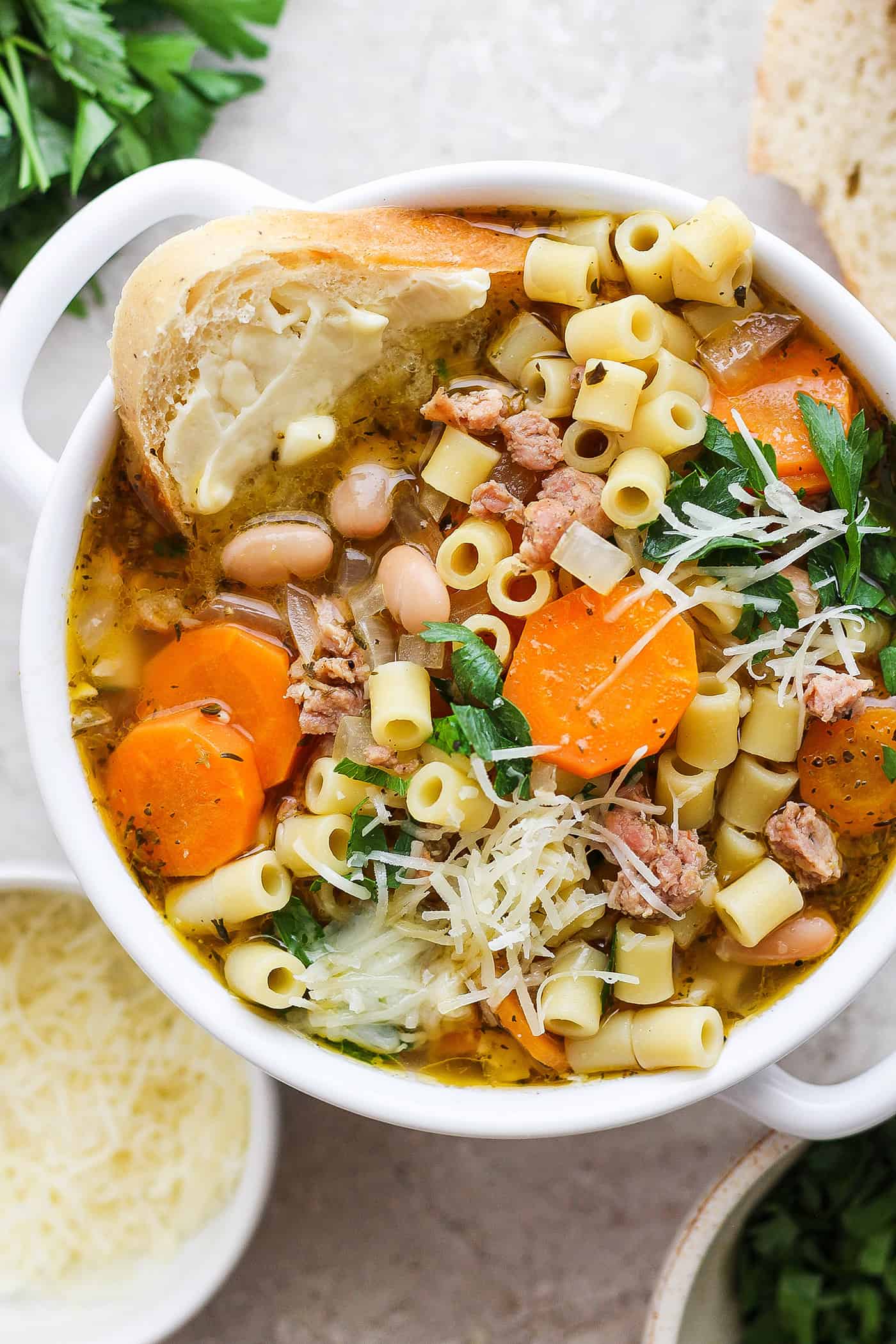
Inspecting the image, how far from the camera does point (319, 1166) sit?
10.2 ft

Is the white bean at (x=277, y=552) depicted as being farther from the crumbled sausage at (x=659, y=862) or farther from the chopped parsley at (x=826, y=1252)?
→ the chopped parsley at (x=826, y=1252)

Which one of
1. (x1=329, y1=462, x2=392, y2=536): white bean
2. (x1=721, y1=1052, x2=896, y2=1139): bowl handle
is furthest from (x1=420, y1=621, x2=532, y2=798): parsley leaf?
(x1=721, y1=1052, x2=896, y2=1139): bowl handle

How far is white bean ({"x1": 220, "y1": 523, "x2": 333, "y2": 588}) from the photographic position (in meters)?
2.18

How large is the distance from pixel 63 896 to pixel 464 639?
1.43 meters

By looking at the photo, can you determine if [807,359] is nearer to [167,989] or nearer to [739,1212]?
[167,989]

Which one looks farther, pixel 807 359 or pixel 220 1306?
pixel 220 1306

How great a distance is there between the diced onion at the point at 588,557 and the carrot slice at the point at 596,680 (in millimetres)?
45

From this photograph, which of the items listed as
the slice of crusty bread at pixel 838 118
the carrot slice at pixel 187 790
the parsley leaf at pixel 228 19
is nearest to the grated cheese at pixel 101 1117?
the carrot slice at pixel 187 790

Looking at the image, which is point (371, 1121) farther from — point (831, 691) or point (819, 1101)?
point (831, 691)

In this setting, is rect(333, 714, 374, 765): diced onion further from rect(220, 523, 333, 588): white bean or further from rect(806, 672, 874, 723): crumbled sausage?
rect(806, 672, 874, 723): crumbled sausage

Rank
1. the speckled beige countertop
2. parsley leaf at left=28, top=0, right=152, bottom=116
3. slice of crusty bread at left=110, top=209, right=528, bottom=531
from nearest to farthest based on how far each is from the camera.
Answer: slice of crusty bread at left=110, top=209, right=528, bottom=531 → parsley leaf at left=28, top=0, right=152, bottom=116 → the speckled beige countertop

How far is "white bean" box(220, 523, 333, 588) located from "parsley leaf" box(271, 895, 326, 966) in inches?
24.3

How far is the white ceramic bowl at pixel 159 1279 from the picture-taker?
9.16ft

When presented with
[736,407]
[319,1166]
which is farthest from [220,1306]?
[736,407]
